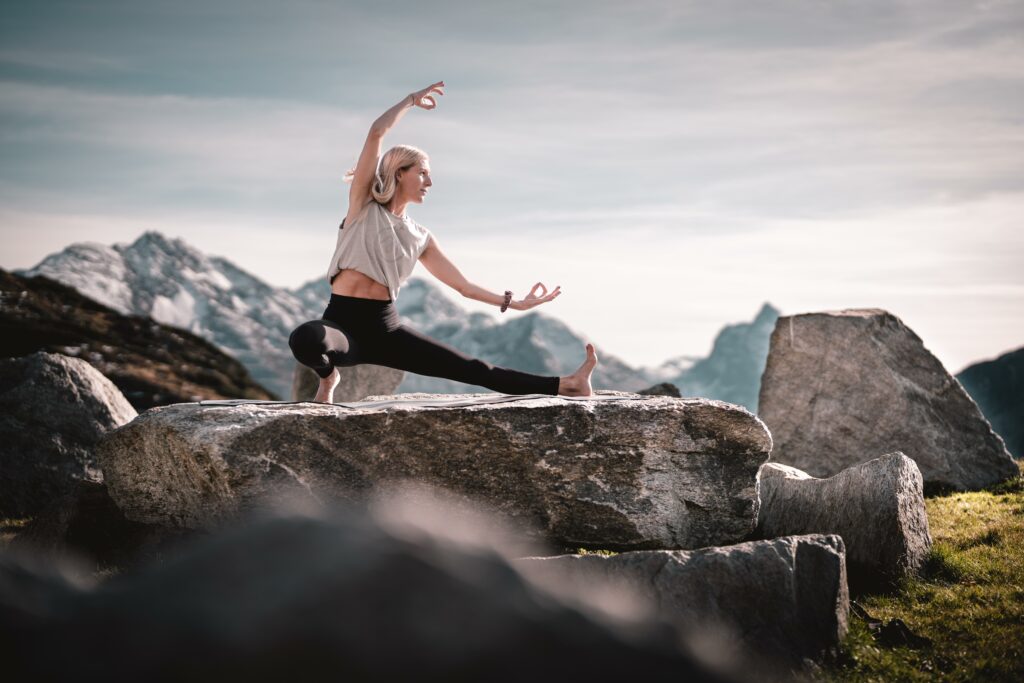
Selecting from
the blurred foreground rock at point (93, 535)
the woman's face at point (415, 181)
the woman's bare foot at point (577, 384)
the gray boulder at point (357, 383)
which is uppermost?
the woman's face at point (415, 181)

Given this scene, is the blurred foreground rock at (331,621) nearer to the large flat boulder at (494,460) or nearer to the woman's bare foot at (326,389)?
the large flat boulder at (494,460)

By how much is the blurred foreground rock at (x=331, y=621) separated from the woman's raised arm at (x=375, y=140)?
693cm

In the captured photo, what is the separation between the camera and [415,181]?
9969 millimetres

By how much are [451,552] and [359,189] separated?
24.4 feet

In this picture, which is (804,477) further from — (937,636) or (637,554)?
(637,554)

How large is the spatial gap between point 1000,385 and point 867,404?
168m

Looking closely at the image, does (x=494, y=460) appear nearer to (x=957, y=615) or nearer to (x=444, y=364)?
(x=444, y=364)

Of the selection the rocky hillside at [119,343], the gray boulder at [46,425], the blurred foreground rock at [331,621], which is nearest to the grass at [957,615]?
the blurred foreground rock at [331,621]

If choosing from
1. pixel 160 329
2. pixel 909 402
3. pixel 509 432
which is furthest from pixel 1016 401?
pixel 509 432

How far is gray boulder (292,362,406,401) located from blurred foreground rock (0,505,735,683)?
753 inches

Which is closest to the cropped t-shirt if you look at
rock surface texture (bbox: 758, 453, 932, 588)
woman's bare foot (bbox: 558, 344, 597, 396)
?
woman's bare foot (bbox: 558, 344, 597, 396)

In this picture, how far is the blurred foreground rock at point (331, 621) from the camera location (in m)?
2.71

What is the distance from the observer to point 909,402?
15.1 meters

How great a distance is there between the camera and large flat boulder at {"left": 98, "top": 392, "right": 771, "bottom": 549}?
8.39m
